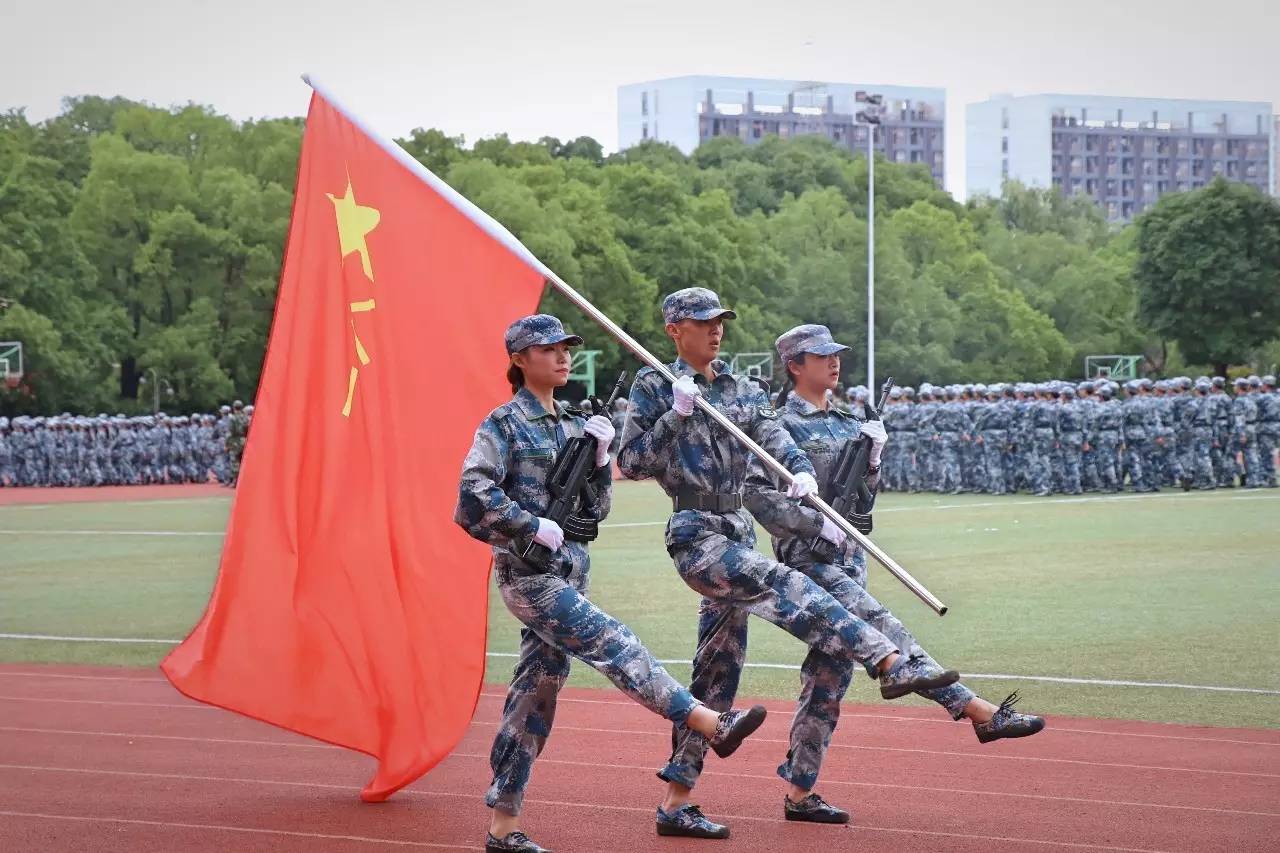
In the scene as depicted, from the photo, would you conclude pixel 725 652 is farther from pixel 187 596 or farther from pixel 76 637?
pixel 187 596

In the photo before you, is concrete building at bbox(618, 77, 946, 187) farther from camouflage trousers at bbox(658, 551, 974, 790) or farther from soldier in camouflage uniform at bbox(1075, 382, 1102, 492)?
camouflage trousers at bbox(658, 551, 974, 790)

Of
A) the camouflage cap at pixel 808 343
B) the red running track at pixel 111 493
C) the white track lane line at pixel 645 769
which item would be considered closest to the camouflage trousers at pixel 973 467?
the red running track at pixel 111 493

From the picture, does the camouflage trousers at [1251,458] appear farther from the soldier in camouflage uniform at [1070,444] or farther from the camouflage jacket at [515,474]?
the camouflage jacket at [515,474]

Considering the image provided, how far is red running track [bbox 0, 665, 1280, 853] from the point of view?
7.29 meters

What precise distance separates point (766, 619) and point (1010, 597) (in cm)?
881

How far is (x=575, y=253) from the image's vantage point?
64125mm

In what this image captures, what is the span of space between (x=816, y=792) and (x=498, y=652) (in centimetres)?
573

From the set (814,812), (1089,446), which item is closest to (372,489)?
(814,812)

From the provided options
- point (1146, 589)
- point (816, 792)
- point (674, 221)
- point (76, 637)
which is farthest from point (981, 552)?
point (674, 221)

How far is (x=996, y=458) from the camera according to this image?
101 feet

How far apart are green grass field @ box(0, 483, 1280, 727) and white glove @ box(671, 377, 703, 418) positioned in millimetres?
4103

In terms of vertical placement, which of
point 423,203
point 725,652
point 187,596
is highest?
point 423,203

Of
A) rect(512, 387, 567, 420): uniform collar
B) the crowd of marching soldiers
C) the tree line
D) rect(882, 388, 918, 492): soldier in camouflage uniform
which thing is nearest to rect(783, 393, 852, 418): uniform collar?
rect(512, 387, 567, 420): uniform collar

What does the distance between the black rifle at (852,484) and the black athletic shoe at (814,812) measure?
46.8 inches
